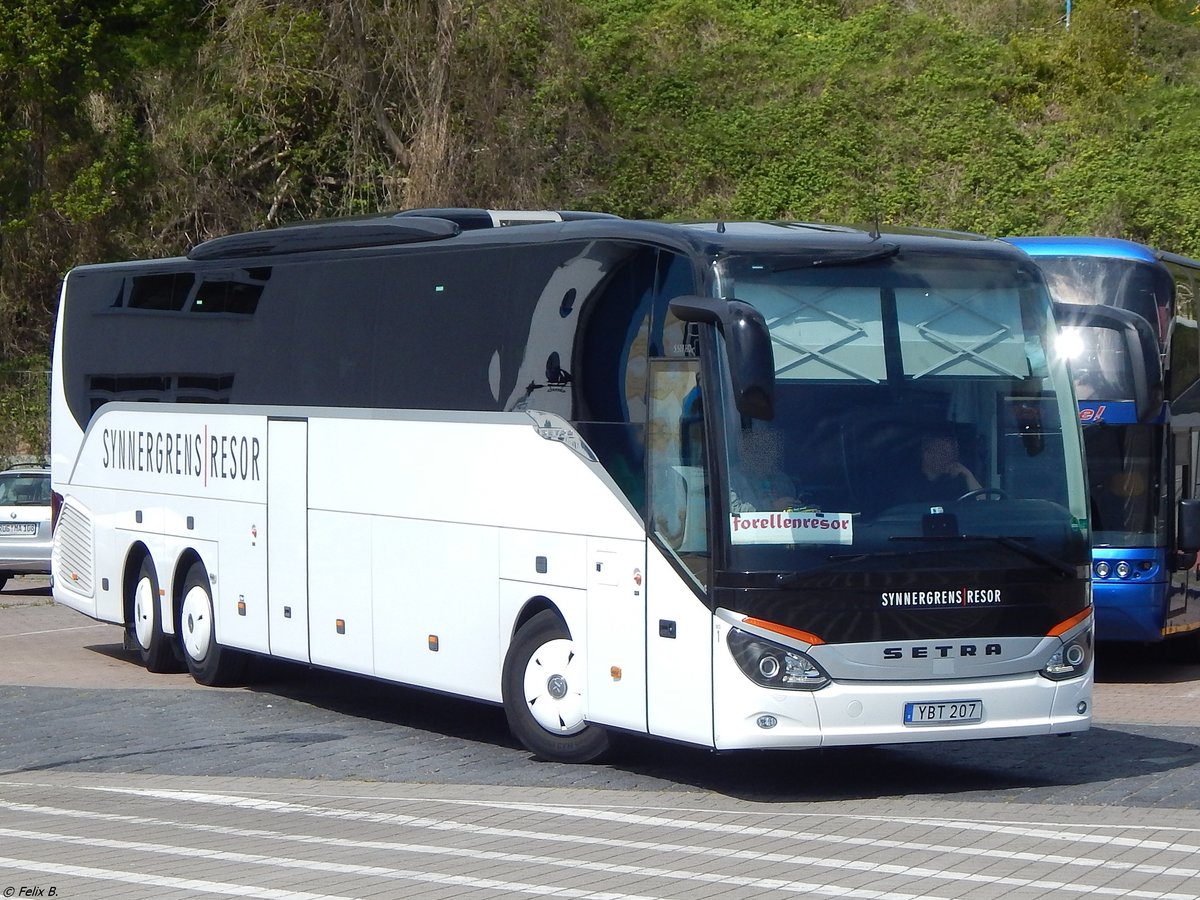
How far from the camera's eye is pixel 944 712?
995 centimetres

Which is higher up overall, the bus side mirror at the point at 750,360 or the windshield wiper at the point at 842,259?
the windshield wiper at the point at 842,259

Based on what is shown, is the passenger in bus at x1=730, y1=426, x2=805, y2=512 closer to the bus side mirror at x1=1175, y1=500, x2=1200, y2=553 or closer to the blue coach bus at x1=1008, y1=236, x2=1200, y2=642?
the bus side mirror at x1=1175, y1=500, x2=1200, y2=553

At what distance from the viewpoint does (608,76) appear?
3772 centimetres

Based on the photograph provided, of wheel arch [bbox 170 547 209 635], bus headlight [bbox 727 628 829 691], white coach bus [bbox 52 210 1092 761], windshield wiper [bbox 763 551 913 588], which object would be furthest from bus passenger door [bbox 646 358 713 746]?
wheel arch [bbox 170 547 209 635]

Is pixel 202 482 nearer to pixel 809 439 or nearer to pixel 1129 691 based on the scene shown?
pixel 809 439

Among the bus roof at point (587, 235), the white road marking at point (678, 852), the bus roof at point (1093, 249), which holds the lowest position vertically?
the white road marking at point (678, 852)

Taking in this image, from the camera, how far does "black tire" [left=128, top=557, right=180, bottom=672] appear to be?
16.5m

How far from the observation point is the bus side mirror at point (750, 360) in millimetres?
9438

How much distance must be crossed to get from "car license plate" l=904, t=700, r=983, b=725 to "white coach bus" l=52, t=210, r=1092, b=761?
2 centimetres

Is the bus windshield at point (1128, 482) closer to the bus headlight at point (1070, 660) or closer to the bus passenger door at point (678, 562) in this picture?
the bus headlight at point (1070, 660)

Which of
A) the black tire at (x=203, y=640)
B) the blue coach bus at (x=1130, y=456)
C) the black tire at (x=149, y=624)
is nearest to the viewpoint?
the black tire at (x=203, y=640)

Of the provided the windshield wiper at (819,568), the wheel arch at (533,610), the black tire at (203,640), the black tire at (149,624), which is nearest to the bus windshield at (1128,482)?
the wheel arch at (533,610)

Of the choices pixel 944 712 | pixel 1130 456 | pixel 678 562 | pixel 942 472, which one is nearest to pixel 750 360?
pixel 678 562

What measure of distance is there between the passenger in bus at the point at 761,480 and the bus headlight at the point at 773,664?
2.36 feet
